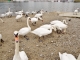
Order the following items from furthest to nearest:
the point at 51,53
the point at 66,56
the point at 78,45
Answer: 1. the point at 78,45
2. the point at 51,53
3. the point at 66,56

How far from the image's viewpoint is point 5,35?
10.3 m

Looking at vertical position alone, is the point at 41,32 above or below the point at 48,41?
above

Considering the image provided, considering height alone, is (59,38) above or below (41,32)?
below

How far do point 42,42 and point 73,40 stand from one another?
1.96 meters

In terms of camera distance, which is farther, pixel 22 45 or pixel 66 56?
pixel 22 45

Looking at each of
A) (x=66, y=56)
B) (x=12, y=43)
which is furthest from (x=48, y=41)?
(x=66, y=56)

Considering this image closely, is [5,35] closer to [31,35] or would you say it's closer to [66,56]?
[31,35]

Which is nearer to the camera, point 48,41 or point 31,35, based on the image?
point 48,41

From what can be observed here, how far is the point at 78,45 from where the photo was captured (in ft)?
26.8

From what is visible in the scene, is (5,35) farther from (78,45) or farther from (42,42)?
(78,45)

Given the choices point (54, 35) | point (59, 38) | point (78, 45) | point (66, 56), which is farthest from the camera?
point (54, 35)

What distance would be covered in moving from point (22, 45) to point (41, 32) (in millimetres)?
1439

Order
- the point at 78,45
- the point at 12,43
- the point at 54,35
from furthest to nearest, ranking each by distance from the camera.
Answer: the point at 54,35
the point at 12,43
the point at 78,45

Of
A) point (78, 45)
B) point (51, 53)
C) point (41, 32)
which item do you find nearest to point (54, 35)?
point (41, 32)
